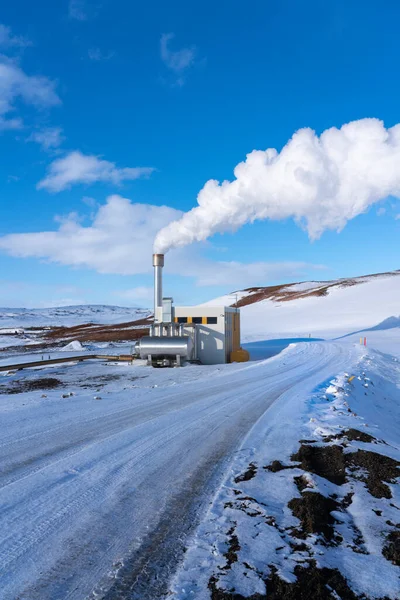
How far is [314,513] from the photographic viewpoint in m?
4.81

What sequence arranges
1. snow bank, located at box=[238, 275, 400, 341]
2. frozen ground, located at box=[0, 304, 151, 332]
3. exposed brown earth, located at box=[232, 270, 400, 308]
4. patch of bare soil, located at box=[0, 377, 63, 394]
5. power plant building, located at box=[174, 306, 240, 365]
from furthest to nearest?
frozen ground, located at box=[0, 304, 151, 332] → exposed brown earth, located at box=[232, 270, 400, 308] → snow bank, located at box=[238, 275, 400, 341] → power plant building, located at box=[174, 306, 240, 365] → patch of bare soil, located at box=[0, 377, 63, 394]

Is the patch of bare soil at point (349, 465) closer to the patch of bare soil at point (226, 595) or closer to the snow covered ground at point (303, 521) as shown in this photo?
the snow covered ground at point (303, 521)

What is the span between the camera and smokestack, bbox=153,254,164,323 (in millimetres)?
27750

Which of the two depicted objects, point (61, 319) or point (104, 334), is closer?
point (104, 334)

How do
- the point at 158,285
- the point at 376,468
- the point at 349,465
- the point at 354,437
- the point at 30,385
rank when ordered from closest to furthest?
the point at 376,468 → the point at 349,465 → the point at 354,437 → the point at 30,385 → the point at 158,285


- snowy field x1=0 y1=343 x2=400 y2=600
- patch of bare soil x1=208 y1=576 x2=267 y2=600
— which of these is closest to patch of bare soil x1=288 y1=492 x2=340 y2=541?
snowy field x1=0 y1=343 x2=400 y2=600

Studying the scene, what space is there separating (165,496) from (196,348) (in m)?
21.4

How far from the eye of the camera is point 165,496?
213 inches

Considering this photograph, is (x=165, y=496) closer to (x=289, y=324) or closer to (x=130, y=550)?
(x=130, y=550)

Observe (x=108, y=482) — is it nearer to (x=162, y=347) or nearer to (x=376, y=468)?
(x=376, y=468)

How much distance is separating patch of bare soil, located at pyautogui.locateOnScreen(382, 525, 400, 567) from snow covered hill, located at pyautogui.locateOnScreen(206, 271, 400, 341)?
41231 mm

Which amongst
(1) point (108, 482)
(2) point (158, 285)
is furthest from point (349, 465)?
(2) point (158, 285)

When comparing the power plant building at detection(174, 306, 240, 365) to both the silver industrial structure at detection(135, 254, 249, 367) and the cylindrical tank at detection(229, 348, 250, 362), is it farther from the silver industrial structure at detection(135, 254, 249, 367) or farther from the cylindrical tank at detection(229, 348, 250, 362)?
the cylindrical tank at detection(229, 348, 250, 362)

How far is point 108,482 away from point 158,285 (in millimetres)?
23832
